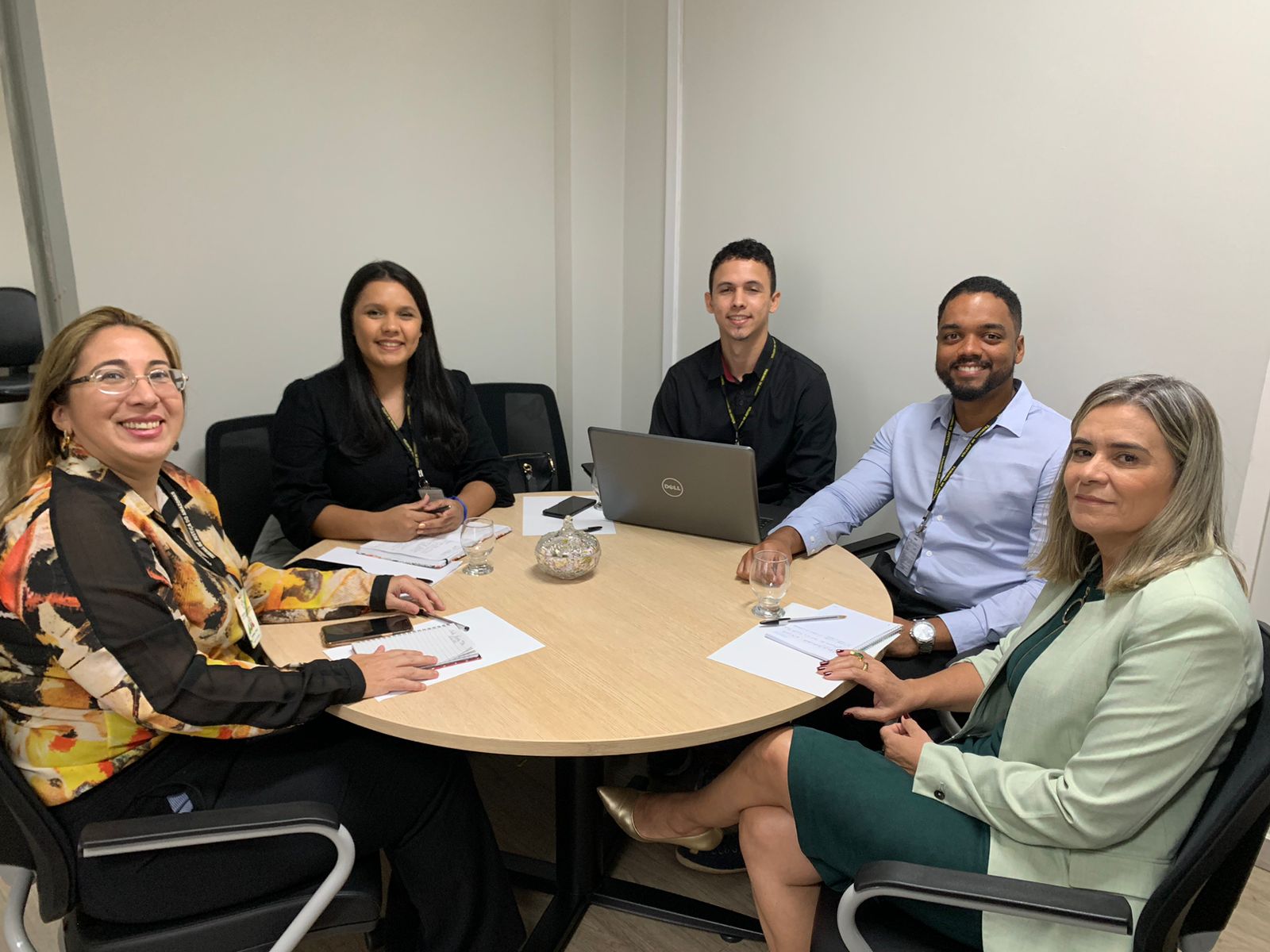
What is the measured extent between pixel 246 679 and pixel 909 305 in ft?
7.54

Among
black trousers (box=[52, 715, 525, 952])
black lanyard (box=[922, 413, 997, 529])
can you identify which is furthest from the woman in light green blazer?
black lanyard (box=[922, 413, 997, 529])

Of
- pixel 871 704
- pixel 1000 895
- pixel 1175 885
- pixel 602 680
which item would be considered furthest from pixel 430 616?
pixel 1175 885

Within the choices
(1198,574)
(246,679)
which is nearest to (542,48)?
(246,679)

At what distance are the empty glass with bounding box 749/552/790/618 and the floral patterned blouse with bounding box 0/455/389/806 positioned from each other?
2.59ft

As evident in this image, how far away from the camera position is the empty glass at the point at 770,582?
1646mm

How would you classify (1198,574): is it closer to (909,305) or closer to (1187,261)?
(1187,261)

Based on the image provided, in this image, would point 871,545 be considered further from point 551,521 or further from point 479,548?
point 479,548

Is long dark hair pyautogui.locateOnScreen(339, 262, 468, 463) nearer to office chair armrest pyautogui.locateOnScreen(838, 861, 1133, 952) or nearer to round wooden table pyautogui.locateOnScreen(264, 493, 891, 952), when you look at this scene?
Result: round wooden table pyautogui.locateOnScreen(264, 493, 891, 952)

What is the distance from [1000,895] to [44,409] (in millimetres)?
1586

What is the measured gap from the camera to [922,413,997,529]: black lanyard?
2.17m

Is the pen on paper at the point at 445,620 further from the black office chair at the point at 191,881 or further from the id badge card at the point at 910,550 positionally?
the id badge card at the point at 910,550

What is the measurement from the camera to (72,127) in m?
2.37

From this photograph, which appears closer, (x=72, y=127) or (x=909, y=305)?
(x=72, y=127)

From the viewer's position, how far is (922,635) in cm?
185
